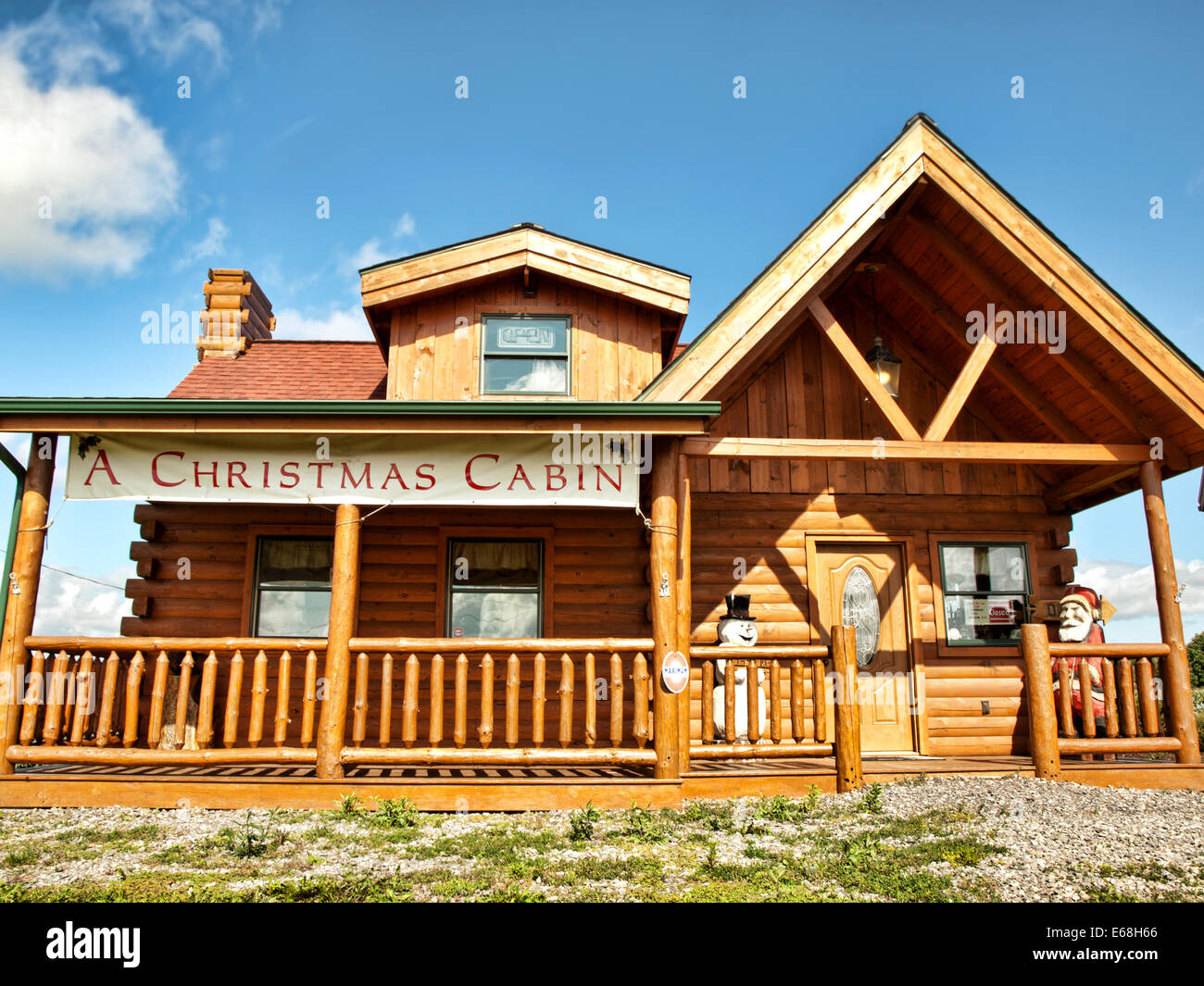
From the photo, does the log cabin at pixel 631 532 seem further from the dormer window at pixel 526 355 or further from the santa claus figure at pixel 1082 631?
the santa claus figure at pixel 1082 631

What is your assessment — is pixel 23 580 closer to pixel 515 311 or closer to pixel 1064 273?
pixel 515 311

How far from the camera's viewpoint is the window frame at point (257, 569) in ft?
32.0

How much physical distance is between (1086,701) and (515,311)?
7056 millimetres

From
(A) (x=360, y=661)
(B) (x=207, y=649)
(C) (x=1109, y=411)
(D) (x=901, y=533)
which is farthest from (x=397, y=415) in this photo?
(C) (x=1109, y=411)

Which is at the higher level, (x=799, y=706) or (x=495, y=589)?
(x=495, y=589)

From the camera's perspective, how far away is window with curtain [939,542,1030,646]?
1029cm

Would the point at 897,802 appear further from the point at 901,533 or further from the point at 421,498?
the point at 421,498

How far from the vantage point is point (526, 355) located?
979 centimetres

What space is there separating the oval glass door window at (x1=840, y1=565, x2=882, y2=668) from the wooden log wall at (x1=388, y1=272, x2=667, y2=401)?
342 centimetres

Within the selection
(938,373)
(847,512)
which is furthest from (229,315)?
(938,373)

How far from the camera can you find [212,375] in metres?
11.4

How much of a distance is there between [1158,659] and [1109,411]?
257 centimetres

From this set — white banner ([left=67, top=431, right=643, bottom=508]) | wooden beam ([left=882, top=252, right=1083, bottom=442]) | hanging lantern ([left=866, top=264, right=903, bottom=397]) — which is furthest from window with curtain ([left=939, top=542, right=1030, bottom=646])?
white banner ([left=67, top=431, right=643, bottom=508])

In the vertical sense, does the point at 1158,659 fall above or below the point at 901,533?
below
